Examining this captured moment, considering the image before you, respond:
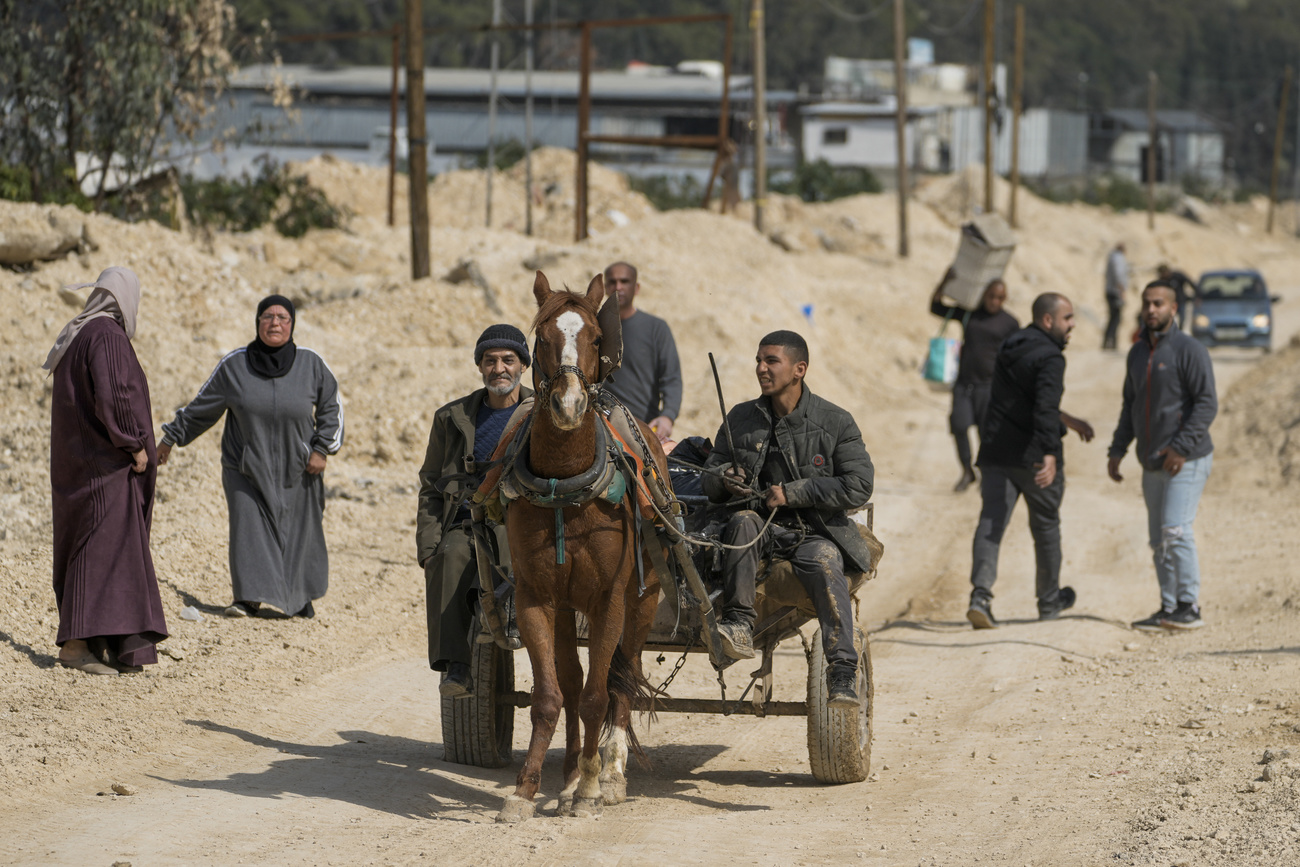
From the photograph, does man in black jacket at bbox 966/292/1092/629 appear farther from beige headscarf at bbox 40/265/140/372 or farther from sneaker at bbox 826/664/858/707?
beige headscarf at bbox 40/265/140/372

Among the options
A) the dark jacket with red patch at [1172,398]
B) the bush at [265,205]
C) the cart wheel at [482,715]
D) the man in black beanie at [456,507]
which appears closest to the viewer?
the man in black beanie at [456,507]

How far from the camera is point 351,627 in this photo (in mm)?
9703

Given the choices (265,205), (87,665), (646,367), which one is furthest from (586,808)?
(265,205)

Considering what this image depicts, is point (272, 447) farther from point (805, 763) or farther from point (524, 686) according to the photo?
point (805, 763)

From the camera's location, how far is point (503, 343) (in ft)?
21.9

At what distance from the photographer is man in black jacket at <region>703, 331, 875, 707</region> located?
6332mm

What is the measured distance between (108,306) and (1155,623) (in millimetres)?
7177

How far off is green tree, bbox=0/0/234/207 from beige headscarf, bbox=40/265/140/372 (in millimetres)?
13352

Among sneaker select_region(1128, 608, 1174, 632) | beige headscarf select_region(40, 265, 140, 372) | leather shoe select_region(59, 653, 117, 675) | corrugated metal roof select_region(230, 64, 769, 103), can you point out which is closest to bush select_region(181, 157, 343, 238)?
beige headscarf select_region(40, 265, 140, 372)

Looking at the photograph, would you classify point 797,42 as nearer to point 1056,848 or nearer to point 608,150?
point 608,150

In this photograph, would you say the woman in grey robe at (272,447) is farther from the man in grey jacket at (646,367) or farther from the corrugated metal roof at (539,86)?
the corrugated metal roof at (539,86)

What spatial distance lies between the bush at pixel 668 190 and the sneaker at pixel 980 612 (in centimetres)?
3974

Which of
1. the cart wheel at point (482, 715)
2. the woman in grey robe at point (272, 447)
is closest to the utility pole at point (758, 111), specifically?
the woman in grey robe at point (272, 447)

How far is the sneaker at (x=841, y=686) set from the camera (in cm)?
630
